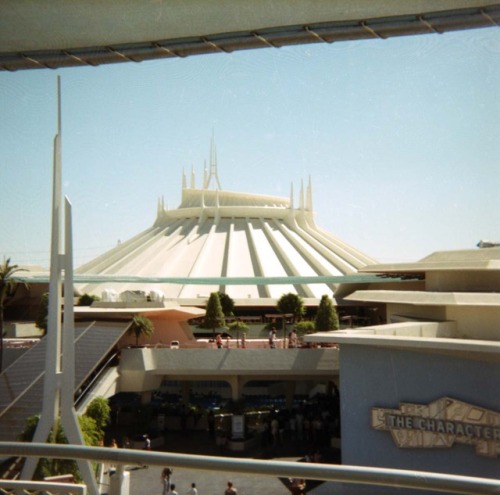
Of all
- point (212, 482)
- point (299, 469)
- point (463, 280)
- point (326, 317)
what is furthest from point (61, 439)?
point (326, 317)

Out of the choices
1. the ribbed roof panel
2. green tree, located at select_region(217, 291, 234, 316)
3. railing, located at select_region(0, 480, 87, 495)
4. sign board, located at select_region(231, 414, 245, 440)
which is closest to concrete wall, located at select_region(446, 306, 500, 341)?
sign board, located at select_region(231, 414, 245, 440)

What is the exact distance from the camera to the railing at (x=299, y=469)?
55.4 inches

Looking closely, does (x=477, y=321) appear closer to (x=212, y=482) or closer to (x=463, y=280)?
(x=463, y=280)

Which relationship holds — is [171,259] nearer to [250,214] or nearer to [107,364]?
[250,214]

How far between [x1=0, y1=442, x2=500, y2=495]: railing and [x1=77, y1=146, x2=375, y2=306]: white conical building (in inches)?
601

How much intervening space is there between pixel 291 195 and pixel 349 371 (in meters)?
18.0

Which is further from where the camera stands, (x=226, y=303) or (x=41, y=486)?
(x=226, y=303)

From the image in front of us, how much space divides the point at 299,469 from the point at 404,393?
7.74 metres

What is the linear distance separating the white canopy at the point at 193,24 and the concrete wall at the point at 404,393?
19.0ft

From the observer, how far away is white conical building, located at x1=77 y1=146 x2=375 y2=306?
2109 centimetres

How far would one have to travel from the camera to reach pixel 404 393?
8797 mm

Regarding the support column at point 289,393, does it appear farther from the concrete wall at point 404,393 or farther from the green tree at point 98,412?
the concrete wall at point 404,393

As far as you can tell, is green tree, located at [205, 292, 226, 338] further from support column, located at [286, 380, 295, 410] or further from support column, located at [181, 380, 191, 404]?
support column, located at [286, 380, 295, 410]

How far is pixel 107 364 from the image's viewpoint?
46.6ft
